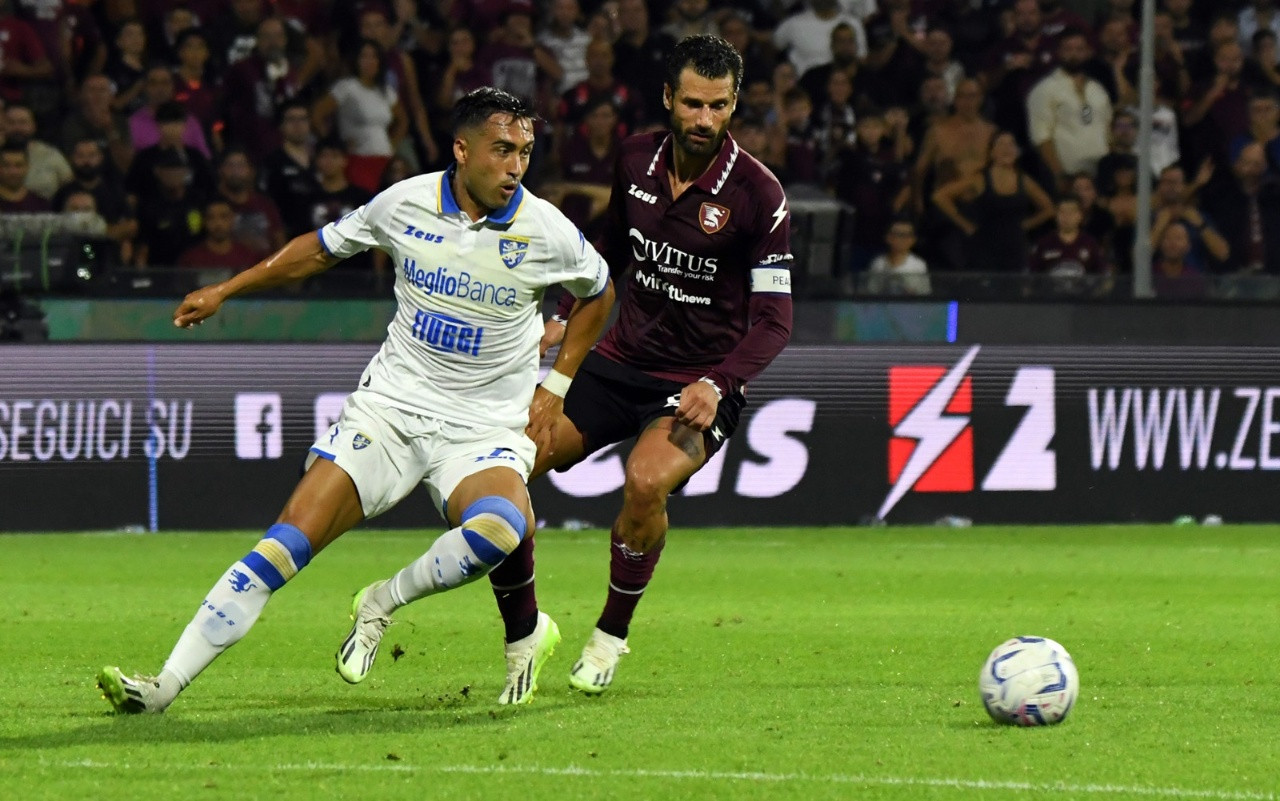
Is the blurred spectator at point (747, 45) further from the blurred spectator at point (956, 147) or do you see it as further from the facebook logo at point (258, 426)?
the facebook logo at point (258, 426)

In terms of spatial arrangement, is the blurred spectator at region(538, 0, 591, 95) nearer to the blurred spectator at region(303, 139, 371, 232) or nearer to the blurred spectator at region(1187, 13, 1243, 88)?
the blurred spectator at region(303, 139, 371, 232)

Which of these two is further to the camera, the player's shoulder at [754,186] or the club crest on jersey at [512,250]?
the player's shoulder at [754,186]

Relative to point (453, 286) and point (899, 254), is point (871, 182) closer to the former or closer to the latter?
point (899, 254)

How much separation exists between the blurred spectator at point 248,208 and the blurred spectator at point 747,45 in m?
3.92

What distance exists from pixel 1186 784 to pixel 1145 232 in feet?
30.9

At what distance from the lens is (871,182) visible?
15141 millimetres

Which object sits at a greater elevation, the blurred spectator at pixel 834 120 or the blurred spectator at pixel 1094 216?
the blurred spectator at pixel 834 120

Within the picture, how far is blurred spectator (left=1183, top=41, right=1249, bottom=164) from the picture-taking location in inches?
649

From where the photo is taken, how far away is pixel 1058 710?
20.2 ft

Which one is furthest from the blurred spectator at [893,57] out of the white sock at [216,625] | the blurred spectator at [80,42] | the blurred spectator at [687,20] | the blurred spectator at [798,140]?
the white sock at [216,625]

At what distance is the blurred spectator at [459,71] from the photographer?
15.2m

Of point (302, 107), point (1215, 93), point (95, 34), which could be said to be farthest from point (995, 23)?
point (95, 34)

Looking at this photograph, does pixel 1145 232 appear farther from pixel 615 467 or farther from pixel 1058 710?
pixel 1058 710

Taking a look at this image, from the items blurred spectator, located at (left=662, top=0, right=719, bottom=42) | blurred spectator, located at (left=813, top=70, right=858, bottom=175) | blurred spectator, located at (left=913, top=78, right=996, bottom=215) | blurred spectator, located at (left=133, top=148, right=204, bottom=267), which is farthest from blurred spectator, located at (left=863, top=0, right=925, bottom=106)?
blurred spectator, located at (left=133, top=148, right=204, bottom=267)
